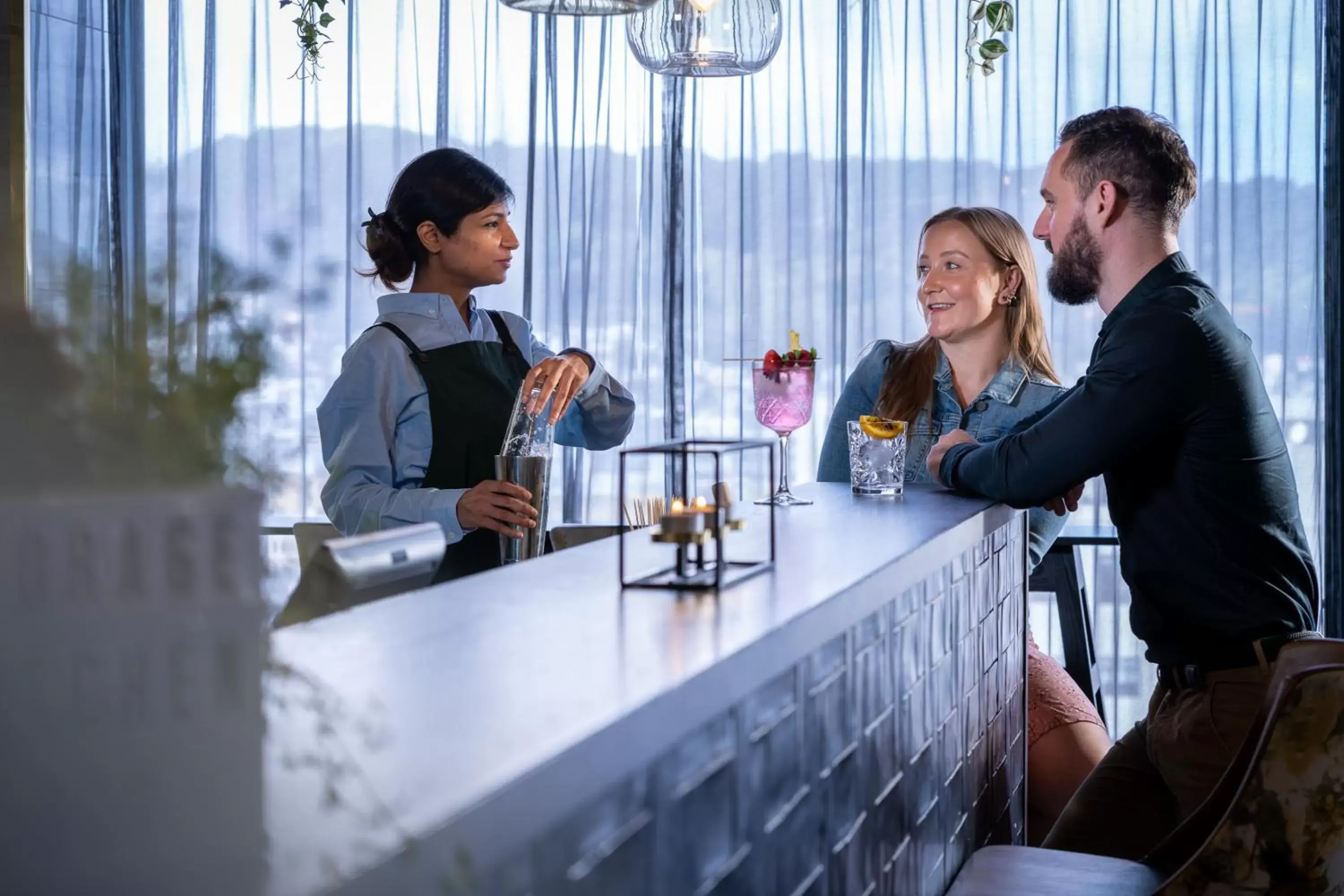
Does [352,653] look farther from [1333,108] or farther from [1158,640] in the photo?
[1333,108]

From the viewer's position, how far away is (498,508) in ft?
6.08

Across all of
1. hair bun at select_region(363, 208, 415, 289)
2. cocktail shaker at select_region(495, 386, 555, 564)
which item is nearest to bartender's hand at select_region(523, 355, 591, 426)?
cocktail shaker at select_region(495, 386, 555, 564)

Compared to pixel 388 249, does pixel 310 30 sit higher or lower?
higher

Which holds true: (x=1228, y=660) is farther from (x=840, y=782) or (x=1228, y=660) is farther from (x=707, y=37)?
(x=707, y=37)

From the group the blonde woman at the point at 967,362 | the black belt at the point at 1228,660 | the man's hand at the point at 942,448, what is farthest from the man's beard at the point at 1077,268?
the black belt at the point at 1228,660

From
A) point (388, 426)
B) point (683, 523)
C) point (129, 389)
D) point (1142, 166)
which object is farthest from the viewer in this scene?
point (388, 426)

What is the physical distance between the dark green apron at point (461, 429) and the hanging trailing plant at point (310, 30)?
4.09ft

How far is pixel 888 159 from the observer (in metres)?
3.90

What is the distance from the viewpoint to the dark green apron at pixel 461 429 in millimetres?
2309

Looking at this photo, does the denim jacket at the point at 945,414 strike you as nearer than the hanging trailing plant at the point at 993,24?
Yes

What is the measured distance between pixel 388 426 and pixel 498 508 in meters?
0.51

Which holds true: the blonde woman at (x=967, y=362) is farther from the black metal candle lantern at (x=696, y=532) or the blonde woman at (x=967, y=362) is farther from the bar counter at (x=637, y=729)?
the black metal candle lantern at (x=696, y=532)

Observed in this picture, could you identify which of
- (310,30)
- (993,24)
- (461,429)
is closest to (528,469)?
(461,429)

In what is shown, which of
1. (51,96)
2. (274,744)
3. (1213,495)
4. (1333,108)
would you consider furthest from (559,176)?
(274,744)
